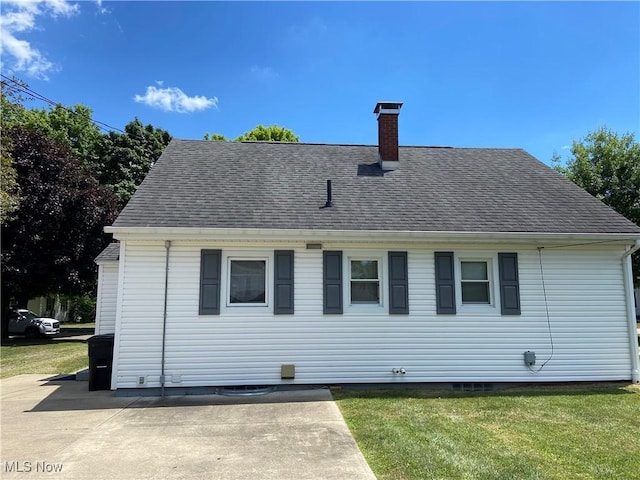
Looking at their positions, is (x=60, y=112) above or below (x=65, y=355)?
above

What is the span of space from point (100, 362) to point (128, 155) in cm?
2524

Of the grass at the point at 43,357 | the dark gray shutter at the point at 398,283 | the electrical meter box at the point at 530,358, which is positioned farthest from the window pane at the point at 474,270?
the grass at the point at 43,357

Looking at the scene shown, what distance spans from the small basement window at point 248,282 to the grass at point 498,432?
96.7 inches

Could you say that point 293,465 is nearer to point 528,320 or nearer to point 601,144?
point 528,320

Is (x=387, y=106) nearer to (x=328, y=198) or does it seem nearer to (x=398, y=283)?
(x=328, y=198)

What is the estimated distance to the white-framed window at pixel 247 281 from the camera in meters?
8.45

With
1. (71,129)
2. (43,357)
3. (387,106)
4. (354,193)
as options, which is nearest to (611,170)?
(387,106)

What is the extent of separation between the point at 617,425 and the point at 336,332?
453 cm

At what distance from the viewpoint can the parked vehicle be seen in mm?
→ 20891

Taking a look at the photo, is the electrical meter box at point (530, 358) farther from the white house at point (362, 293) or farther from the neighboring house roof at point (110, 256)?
the neighboring house roof at point (110, 256)

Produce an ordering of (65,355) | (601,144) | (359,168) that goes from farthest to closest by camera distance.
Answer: (601,144), (65,355), (359,168)

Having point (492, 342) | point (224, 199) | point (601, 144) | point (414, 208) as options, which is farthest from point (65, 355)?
point (601, 144)

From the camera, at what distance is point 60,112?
34344mm

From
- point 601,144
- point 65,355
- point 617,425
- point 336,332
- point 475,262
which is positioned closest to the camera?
point 617,425
